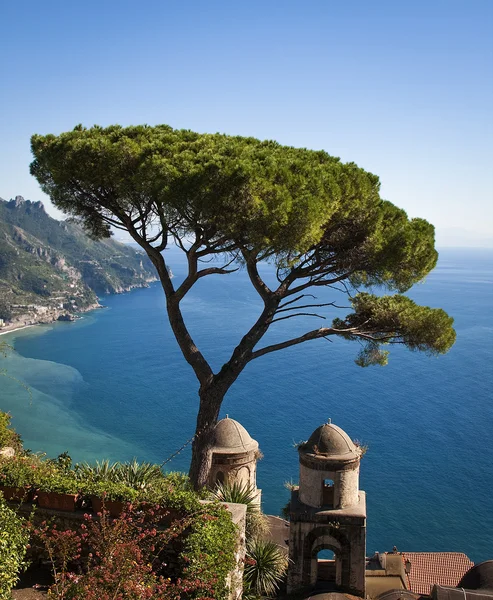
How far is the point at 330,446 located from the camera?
36.7 ft

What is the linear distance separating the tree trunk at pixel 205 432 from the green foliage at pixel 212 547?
4.09 meters

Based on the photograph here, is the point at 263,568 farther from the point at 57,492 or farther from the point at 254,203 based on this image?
the point at 254,203

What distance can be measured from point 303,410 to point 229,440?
1338 inches

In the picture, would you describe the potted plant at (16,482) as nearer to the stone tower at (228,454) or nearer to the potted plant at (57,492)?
the potted plant at (57,492)

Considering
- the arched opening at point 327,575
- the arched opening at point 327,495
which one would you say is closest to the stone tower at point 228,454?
the arched opening at point 327,495

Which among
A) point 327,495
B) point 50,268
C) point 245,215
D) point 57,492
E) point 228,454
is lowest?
point 57,492

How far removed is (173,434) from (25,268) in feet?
263

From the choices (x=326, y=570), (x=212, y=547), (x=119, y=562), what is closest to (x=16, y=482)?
(x=119, y=562)

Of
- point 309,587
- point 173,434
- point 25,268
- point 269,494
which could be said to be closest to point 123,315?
point 25,268

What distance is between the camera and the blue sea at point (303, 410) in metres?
33.6

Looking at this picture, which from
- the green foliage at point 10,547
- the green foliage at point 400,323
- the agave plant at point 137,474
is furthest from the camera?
the green foliage at point 400,323

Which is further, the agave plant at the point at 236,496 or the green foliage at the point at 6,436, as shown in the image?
the agave plant at the point at 236,496

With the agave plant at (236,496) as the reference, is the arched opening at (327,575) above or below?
below

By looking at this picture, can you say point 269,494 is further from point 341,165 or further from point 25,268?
point 25,268
